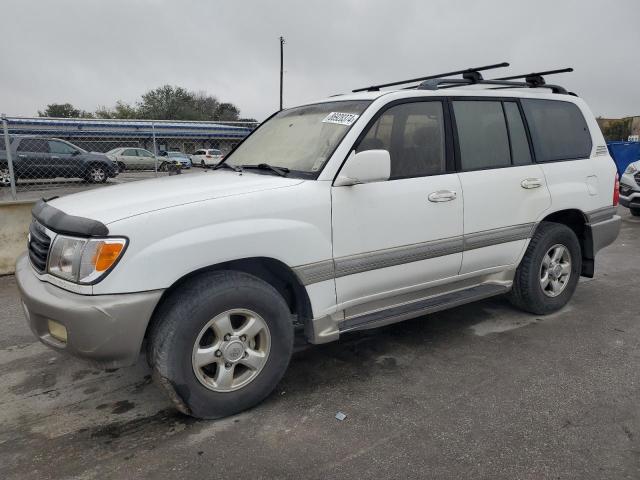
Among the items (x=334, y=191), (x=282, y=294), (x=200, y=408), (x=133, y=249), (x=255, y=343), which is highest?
(x=334, y=191)

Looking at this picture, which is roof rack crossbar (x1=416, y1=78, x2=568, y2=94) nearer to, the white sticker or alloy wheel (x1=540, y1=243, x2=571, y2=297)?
the white sticker

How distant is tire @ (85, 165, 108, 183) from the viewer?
8.77 meters

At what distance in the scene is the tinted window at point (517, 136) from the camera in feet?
12.8

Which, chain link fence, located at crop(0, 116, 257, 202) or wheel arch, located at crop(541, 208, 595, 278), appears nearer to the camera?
wheel arch, located at crop(541, 208, 595, 278)

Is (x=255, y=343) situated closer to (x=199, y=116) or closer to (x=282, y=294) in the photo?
(x=282, y=294)

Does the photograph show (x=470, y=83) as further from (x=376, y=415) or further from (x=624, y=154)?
(x=624, y=154)

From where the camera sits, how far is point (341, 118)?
3240 millimetres

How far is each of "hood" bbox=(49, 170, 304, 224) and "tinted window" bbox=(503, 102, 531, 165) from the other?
1964 millimetres

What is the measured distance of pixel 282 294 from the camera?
3.07 meters

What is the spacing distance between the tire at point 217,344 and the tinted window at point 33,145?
239 inches

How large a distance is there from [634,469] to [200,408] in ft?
7.07

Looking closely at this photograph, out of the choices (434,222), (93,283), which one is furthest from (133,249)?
(434,222)

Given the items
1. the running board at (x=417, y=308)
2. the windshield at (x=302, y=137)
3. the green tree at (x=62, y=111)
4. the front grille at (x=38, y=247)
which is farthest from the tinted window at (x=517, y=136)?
the green tree at (x=62, y=111)

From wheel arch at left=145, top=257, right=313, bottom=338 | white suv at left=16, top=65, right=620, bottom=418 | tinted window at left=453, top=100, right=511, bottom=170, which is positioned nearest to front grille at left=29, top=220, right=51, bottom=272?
white suv at left=16, top=65, right=620, bottom=418
